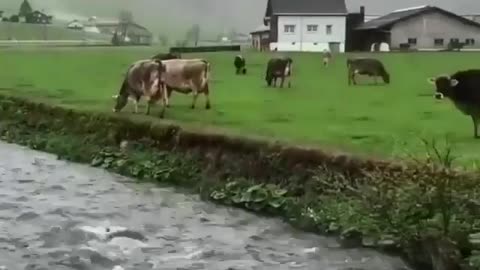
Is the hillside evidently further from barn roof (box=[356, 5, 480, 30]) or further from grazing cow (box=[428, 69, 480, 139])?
grazing cow (box=[428, 69, 480, 139])

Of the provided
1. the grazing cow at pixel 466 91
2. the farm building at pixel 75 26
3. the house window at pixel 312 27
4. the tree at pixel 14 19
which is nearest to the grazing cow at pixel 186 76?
the grazing cow at pixel 466 91

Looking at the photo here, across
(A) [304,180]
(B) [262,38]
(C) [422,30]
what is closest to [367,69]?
(A) [304,180]

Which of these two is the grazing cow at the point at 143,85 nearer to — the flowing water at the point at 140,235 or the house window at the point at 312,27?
the flowing water at the point at 140,235

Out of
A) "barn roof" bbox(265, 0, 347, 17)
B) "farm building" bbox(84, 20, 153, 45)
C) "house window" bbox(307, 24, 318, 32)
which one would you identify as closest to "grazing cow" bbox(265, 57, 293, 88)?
"barn roof" bbox(265, 0, 347, 17)

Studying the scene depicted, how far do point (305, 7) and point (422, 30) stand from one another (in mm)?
12071

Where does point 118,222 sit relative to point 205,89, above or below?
below

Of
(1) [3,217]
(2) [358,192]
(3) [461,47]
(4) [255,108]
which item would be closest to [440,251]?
(2) [358,192]

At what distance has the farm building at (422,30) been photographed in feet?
283

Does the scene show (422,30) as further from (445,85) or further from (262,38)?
(445,85)

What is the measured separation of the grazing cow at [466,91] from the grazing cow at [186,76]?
7687 millimetres

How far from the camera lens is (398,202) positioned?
1274cm

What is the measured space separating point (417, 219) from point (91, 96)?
19119 mm

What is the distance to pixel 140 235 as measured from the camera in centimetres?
1431

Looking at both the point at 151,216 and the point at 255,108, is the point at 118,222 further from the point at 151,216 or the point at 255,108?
the point at 255,108
